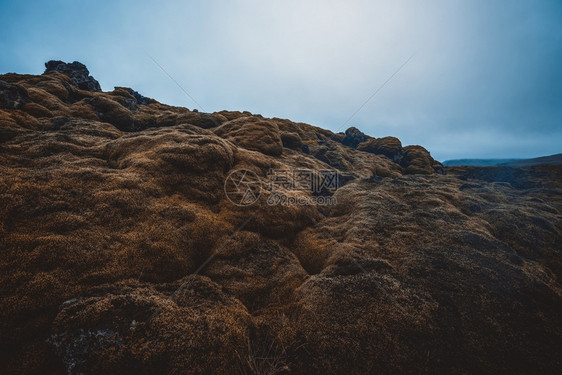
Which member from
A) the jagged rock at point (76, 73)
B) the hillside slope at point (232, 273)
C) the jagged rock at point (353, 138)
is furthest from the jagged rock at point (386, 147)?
the jagged rock at point (76, 73)

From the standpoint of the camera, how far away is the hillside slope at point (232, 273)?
13.1 ft

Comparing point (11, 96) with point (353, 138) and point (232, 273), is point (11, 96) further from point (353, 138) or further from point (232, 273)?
point (353, 138)

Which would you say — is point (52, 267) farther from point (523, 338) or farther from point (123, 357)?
point (523, 338)

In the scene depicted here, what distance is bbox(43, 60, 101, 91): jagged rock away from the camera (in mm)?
30625

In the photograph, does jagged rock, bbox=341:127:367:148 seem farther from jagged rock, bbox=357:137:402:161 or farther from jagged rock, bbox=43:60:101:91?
jagged rock, bbox=43:60:101:91

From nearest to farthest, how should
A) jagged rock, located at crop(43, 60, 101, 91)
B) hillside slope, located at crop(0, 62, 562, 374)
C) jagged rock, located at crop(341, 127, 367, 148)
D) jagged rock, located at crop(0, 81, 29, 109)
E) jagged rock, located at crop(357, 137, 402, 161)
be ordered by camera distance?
1. hillside slope, located at crop(0, 62, 562, 374)
2. jagged rock, located at crop(0, 81, 29, 109)
3. jagged rock, located at crop(43, 60, 101, 91)
4. jagged rock, located at crop(357, 137, 402, 161)
5. jagged rock, located at crop(341, 127, 367, 148)

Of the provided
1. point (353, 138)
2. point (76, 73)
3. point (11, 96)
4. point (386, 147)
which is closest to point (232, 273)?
point (11, 96)

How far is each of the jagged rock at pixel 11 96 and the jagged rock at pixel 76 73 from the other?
817 inches

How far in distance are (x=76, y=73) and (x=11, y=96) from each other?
93.3 ft

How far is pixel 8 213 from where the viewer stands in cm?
518

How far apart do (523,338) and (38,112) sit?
2495 cm

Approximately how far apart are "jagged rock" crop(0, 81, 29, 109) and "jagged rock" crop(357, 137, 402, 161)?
47595 mm

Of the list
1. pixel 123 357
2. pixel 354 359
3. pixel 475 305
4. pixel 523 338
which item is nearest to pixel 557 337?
pixel 523 338

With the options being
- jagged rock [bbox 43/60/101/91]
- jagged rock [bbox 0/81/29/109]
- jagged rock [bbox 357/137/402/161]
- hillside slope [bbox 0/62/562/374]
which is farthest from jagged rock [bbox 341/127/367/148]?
jagged rock [bbox 43/60/101/91]
